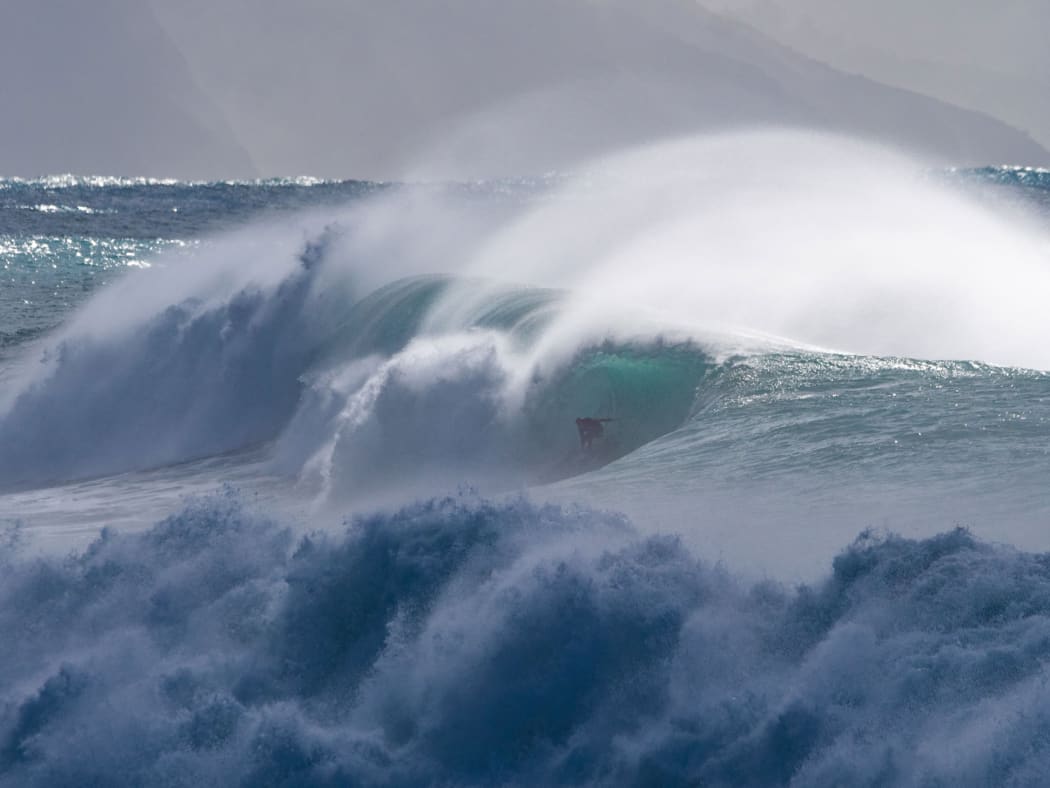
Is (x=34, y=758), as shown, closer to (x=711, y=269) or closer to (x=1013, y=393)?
(x=1013, y=393)

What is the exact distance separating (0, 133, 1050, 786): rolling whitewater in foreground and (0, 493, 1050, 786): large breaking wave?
0.02 meters

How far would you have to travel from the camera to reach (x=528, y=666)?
22.1 feet

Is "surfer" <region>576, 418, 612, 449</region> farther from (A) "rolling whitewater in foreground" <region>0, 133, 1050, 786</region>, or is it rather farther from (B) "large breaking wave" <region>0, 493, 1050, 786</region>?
(B) "large breaking wave" <region>0, 493, 1050, 786</region>

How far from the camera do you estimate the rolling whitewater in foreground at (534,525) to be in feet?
20.5

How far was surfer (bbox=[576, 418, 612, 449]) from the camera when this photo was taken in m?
12.7

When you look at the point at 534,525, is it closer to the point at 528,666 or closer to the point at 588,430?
the point at 528,666

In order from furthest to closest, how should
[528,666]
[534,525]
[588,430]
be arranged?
[588,430], [534,525], [528,666]

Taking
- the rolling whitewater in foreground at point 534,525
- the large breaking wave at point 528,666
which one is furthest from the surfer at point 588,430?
the large breaking wave at point 528,666

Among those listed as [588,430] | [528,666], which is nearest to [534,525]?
[528,666]

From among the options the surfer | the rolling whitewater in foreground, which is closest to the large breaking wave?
the rolling whitewater in foreground

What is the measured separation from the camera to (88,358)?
18.4m

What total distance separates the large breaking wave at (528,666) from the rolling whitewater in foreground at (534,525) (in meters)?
0.02

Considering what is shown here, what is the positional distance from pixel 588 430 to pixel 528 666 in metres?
6.05

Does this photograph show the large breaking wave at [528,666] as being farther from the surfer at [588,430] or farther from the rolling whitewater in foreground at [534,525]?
the surfer at [588,430]
